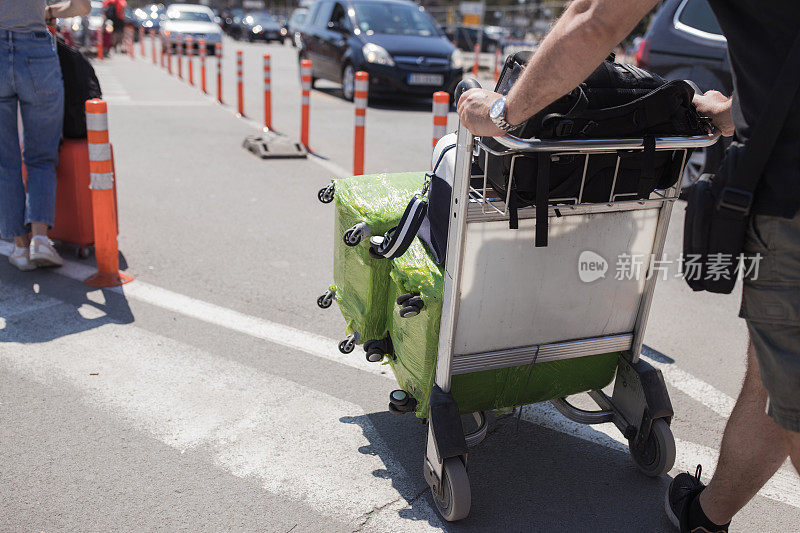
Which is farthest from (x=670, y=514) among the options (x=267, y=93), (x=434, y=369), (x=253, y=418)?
(x=267, y=93)

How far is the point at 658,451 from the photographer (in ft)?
8.78

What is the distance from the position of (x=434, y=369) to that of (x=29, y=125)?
315cm

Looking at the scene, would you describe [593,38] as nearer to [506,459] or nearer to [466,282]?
[466,282]

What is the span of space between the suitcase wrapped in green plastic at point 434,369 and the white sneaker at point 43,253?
265cm

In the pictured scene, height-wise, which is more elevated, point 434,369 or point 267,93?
point 434,369

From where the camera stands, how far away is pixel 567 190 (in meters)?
2.23

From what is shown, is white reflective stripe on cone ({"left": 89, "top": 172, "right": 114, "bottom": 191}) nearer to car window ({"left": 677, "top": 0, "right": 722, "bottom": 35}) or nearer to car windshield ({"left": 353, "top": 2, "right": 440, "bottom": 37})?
car window ({"left": 677, "top": 0, "right": 722, "bottom": 35})

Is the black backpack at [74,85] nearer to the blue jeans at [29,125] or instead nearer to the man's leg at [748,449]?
the blue jeans at [29,125]

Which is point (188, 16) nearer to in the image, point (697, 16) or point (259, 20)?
point (259, 20)

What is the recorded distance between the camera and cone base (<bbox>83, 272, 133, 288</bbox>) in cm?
435

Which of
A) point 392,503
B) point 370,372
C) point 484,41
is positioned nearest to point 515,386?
point 392,503

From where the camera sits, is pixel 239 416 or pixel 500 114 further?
pixel 239 416

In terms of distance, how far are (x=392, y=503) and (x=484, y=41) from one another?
3394 cm

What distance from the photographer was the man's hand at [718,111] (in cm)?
228
